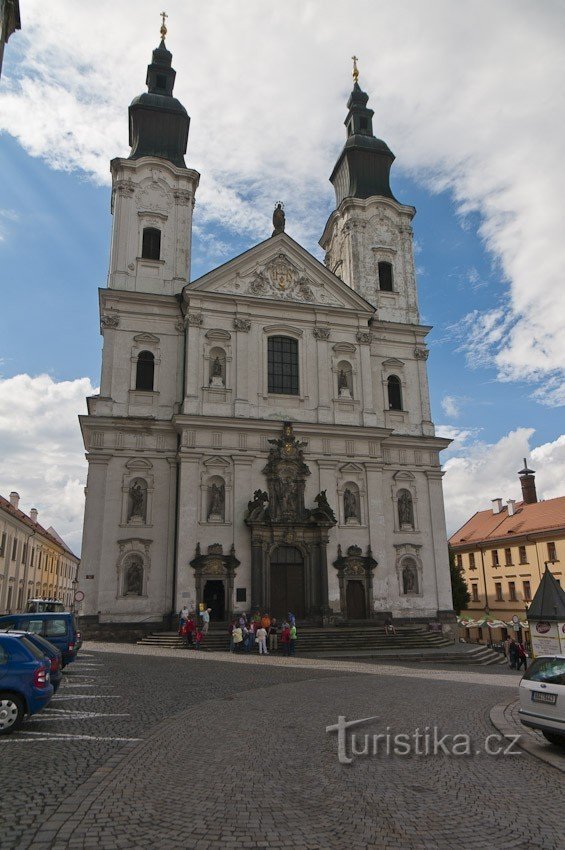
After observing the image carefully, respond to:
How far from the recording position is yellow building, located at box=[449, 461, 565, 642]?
4544 cm

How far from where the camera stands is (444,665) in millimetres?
22516

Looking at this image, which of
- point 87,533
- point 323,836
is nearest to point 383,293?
point 87,533

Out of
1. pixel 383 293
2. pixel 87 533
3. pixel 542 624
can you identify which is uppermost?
pixel 383 293

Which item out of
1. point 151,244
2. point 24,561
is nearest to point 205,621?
point 151,244

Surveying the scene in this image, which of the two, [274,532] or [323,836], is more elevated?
[274,532]

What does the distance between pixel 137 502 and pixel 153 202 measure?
1621cm

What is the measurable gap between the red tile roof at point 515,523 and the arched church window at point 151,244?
32.1 m

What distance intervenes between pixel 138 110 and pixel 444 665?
31.8 meters

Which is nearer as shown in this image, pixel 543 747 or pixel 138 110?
pixel 543 747

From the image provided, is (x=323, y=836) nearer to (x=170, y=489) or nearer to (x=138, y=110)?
(x=170, y=489)

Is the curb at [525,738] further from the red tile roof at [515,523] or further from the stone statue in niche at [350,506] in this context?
the red tile roof at [515,523]

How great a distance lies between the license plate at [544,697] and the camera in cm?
866

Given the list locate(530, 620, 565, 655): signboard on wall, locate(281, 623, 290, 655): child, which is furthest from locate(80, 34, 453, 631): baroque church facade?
locate(530, 620, 565, 655): signboard on wall

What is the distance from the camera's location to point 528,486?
55781mm
